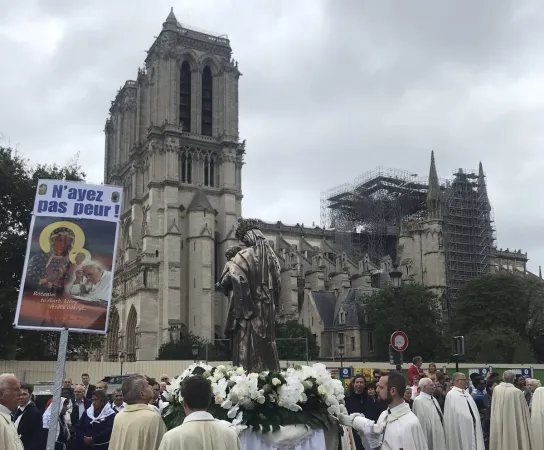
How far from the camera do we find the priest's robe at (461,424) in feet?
27.9

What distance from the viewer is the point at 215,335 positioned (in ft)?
204

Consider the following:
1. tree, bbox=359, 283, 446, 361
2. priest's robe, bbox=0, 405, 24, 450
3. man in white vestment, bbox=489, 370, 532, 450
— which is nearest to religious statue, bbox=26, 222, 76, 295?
priest's robe, bbox=0, 405, 24, 450

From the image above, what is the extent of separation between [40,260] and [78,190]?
101cm

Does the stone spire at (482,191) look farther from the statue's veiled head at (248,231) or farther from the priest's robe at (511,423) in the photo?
the statue's veiled head at (248,231)

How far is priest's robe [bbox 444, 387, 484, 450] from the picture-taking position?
27.9ft

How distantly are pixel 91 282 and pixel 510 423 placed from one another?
620 cm

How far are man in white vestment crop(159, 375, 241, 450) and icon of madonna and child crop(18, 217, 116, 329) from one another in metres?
4.16

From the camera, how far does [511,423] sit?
9484mm

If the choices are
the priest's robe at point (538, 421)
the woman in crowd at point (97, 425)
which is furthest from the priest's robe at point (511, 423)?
the woman in crowd at point (97, 425)

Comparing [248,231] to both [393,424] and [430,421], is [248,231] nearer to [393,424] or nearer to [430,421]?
[393,424]

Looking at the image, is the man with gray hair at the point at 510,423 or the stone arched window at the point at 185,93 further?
the stone arched window at the point at 185,93

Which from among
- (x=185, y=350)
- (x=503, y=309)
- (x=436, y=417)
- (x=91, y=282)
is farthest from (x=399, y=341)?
(x=503, y=309)

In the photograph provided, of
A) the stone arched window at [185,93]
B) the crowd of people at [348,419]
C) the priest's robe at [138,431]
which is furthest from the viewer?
the stone arched window at [185,93]

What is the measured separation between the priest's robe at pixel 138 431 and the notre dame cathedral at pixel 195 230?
53.2 metres
